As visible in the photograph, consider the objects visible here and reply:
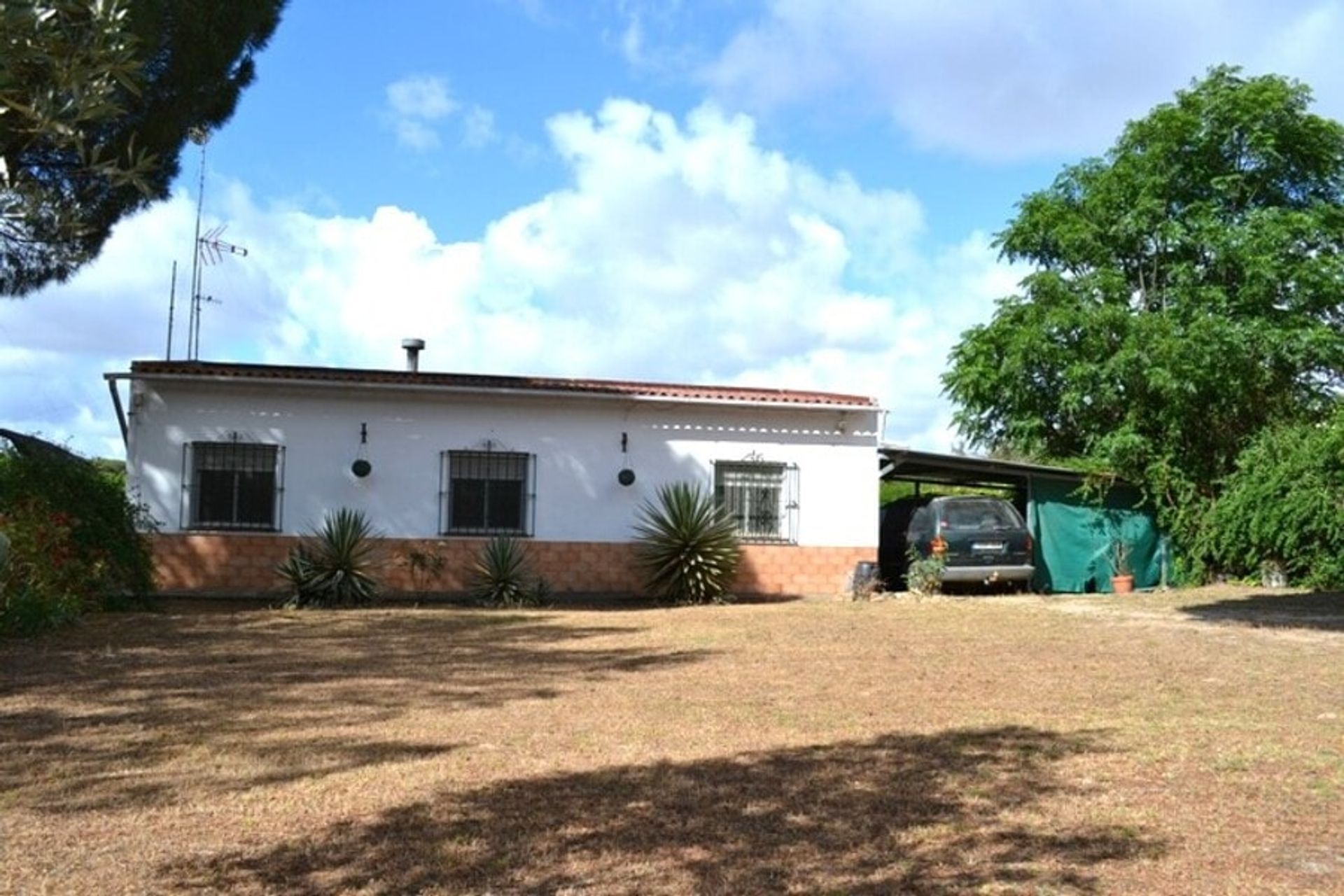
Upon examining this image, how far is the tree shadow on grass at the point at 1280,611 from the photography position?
13.7 metres

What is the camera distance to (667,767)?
6242 millimetres

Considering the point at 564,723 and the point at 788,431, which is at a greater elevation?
the point at 788,431

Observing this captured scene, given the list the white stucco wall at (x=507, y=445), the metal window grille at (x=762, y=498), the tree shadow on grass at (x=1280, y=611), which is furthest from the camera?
the metal window grille at (x=762, y=498)

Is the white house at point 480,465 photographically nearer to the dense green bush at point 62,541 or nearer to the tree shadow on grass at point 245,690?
the dense green bush at point 62,541

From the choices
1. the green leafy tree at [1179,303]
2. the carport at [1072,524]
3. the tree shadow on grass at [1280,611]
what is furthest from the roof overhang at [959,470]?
the tree shadow on grass at [1280,611]

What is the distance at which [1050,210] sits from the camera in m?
23.6

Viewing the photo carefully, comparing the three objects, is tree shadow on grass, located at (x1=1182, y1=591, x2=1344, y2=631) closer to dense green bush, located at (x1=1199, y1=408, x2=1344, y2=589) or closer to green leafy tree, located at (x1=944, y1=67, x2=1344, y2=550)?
dense green bush, located at (x1=1199, y1=408, x2=1344, y2=589)

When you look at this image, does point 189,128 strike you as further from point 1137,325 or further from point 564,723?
point 1137,325

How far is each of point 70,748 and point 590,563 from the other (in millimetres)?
11396

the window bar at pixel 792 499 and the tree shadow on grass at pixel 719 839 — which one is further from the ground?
the window bar at pixel 792 499

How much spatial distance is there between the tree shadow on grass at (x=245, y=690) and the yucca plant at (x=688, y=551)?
315 centimetres

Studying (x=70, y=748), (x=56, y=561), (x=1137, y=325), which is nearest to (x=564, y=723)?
(x=70, y=748)

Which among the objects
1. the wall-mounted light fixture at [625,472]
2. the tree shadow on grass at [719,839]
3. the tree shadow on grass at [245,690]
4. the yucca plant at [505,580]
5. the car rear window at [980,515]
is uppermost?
the wall-mounted light fixture at [625,472]

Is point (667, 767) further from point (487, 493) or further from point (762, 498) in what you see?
point (762, 498)
